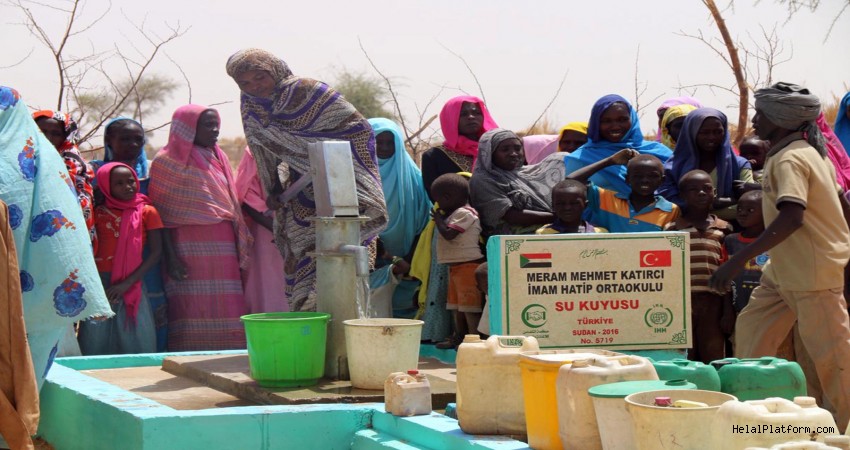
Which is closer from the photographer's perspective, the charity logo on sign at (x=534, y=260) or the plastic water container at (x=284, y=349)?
the charity logo on sign at (x=534, y=260)

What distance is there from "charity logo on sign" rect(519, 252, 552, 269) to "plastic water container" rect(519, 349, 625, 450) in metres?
1.38

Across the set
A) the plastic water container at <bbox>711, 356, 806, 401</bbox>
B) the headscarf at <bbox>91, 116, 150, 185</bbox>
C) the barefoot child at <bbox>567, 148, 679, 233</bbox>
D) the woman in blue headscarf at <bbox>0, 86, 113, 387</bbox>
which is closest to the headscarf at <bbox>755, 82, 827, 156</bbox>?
the barefoot child at <bbox>567, 148, 679, 233</bbox>

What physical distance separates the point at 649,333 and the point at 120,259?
11.7ft

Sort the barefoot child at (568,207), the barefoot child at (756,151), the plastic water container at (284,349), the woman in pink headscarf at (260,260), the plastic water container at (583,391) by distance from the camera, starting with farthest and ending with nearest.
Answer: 1. the woman in pink headscarf at (260,260)
2. the barefoot child at (756,151)
3. the barefoot child at (568,207)
4. the plastic water container at (284,349)
5. the plastic water container at (583,391)

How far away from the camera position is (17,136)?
510 cm

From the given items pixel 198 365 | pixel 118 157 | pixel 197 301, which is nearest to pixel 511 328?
pixel 198 365

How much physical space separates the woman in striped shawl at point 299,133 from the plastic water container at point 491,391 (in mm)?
2758

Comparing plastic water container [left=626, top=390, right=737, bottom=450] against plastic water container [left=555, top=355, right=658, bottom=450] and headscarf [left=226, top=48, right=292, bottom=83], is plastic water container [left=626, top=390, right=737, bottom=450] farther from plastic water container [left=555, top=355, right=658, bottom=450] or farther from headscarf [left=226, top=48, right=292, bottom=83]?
headscarf [left=226, top=48, right=292, bottom=83]

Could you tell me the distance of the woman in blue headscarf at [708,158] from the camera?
22.1 feet

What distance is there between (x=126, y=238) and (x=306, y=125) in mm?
1420

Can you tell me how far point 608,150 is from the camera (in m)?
7.18

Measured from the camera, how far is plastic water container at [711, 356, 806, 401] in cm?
397

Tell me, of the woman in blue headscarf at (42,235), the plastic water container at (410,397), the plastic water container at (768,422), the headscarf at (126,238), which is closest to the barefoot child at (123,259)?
the headscarf at (126,238)

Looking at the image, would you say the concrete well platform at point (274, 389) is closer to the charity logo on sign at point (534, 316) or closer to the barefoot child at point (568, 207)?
the charity logo on sign at point (534, 316)
